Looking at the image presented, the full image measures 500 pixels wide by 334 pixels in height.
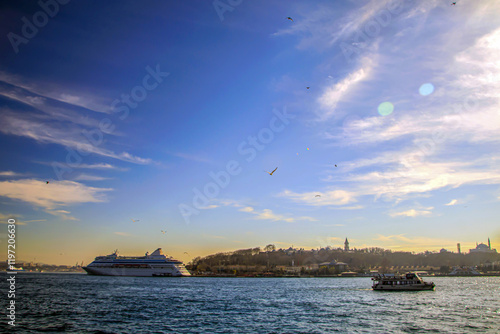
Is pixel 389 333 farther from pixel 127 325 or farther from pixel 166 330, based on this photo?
pixel 127 325

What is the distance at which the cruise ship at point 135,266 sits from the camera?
462 feet

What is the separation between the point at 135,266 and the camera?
143m

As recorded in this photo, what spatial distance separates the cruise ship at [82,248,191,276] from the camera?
140875 mm

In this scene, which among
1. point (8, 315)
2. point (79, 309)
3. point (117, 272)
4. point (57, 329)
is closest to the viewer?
point (57, 329)

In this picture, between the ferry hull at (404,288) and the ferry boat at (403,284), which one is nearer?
the ferry hull at (404,288)

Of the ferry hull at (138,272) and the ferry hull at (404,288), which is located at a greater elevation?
the ferry hull at (404,288)

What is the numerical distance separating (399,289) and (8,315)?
69.8 metres

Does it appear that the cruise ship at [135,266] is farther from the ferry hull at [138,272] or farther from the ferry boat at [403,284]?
the ferry boat at [403,284]

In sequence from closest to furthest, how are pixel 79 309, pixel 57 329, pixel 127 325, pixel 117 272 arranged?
pixel 57 329
pixel 127 325
pixel 79 309
pixel 117 272

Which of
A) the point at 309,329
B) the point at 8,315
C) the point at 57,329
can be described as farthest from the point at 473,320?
the point at 8,315

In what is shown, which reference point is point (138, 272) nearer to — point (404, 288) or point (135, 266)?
point (135, 266)

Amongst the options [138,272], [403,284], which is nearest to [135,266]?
[138,272]

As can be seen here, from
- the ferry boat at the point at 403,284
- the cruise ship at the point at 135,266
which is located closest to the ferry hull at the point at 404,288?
the ferry boat at the point at 403,284

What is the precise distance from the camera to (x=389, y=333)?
1024 inches
